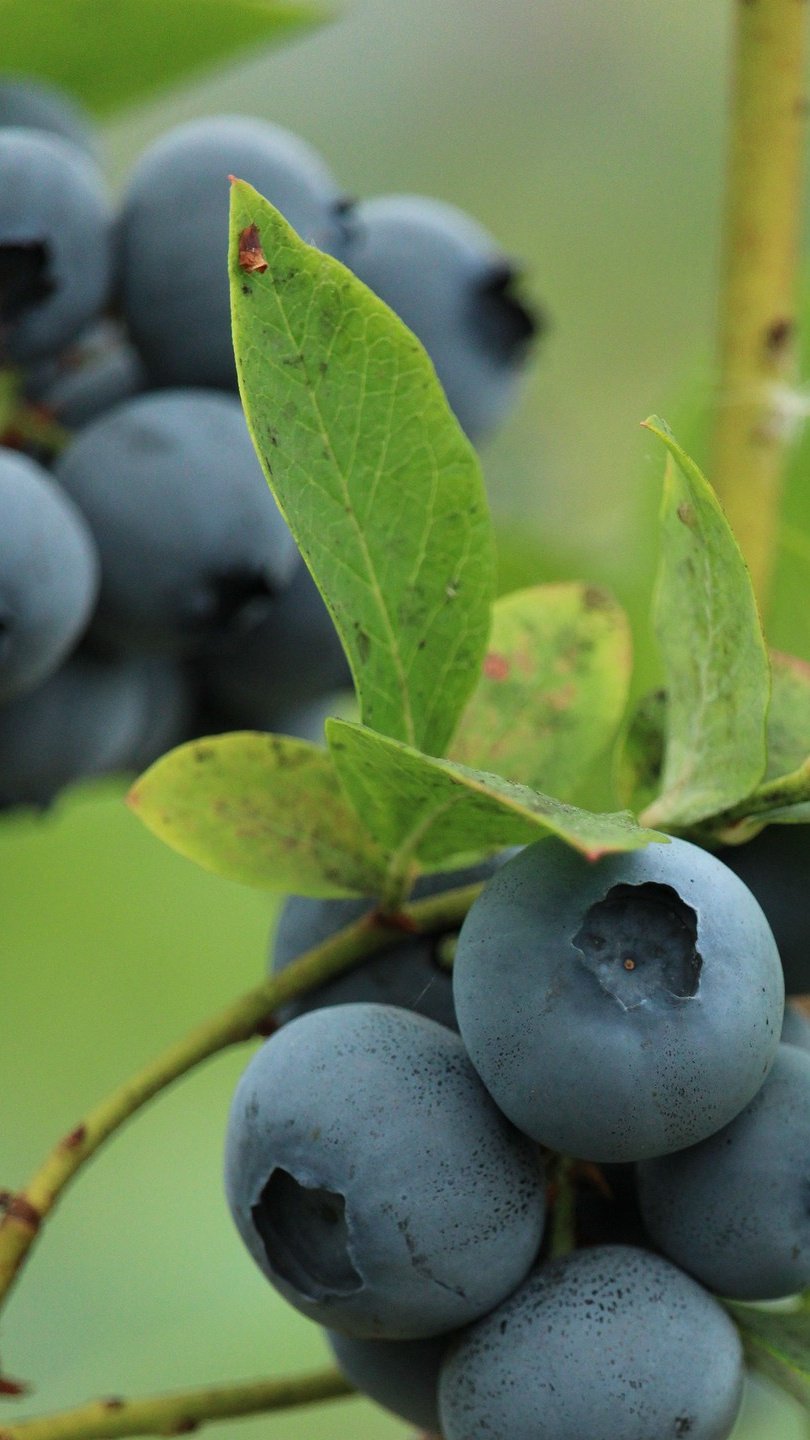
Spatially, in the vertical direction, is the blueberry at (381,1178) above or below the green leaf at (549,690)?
below

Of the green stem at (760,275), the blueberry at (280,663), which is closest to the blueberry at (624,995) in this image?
the green stem at (760,275)

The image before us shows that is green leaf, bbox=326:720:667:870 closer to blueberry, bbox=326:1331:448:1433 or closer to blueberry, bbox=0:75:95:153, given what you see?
blueberry, bbox=326:1331:448:1433

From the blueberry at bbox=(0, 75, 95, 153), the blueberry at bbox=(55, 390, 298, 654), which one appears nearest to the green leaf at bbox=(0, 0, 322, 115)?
the blueberry at bbox=(0, 75, 95, 153)

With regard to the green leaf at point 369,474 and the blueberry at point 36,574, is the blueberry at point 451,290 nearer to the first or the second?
the blueberry at point 36,574

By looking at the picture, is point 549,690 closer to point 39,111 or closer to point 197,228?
point 197,228

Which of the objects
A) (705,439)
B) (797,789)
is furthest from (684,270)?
(797,789)

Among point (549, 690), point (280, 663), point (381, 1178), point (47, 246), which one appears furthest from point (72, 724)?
point (381, 1178)

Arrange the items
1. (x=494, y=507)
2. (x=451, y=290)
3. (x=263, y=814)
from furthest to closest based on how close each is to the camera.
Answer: (x=494, y=507)
(x=451, y=290)
(x=263, y=814)
